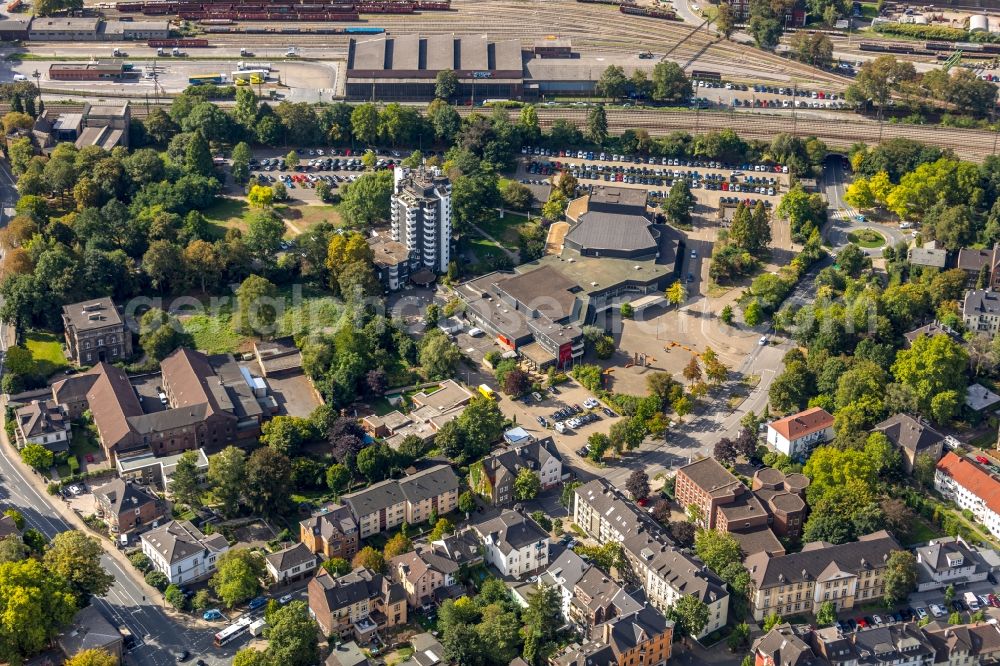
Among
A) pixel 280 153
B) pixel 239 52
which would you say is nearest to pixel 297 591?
pixel 280 153

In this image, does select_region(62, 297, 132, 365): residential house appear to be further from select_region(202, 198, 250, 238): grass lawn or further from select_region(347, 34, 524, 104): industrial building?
select_region(347, 34, 524, 104): industrial building

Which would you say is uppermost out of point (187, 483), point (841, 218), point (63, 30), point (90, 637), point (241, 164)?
point (63, 30)

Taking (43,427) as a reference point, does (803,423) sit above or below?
above

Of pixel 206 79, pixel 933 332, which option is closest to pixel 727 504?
pixel 933 332

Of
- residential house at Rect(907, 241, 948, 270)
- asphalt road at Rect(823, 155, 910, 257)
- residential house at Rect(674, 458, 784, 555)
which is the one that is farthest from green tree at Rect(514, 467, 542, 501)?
asphalt road at Rect(823, 155, 910, 257)

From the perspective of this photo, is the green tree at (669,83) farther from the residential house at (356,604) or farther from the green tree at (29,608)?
the green tree at (29,608)

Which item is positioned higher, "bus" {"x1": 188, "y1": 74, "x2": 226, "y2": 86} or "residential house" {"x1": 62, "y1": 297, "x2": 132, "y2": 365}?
"bus" {"x1": 188, "y1": 74, "x2": 226, "y2": 86}

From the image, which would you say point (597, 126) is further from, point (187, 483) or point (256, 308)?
point (187, 483)
